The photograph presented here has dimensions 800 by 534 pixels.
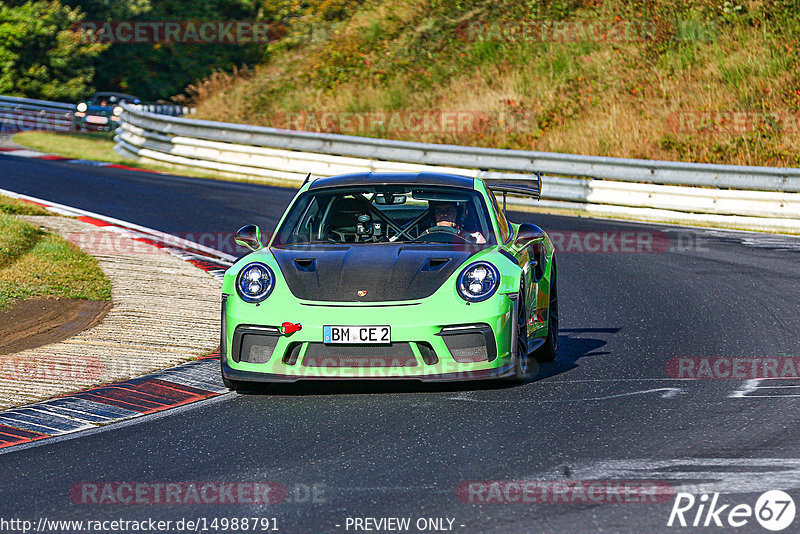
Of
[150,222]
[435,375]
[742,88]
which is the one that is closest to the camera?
[435,375]

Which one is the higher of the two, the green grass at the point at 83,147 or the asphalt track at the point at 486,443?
the green grass at the point at 83,147

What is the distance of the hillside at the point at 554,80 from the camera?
23047mm

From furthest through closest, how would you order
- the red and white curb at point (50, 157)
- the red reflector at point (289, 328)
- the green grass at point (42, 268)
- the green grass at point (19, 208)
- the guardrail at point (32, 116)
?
the guardrail at point (32, 116), the red and white curb at point (50, 157), the green grass at point (19, 208), the green grass at point (42, 268), the red reflector at point (289, 328)

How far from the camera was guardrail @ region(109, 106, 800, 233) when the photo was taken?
1781cm

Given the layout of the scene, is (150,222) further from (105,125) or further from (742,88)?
(105,125)

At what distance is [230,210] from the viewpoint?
58.6ft

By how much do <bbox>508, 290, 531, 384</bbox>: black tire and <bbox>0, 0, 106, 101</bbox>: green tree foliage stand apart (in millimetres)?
39655

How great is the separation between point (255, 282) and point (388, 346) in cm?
103

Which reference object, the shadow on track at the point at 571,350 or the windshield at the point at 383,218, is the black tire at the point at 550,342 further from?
the windshield at the point at 383,218

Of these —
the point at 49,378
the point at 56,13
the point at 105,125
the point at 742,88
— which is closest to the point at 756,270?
the point at 49,378

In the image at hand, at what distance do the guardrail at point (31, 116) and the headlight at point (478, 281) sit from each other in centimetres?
3285

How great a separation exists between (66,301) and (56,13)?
38.5 metres

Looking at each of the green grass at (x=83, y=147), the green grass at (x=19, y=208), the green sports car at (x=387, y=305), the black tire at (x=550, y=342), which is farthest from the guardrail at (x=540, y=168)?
the green sports car at (x=387, y=305)

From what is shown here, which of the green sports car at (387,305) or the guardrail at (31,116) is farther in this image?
the guardrail at (31,116)
